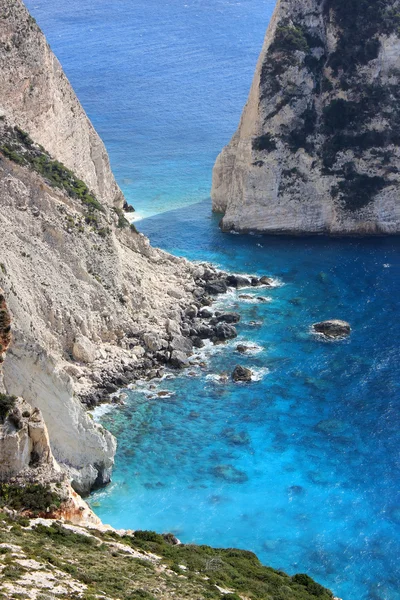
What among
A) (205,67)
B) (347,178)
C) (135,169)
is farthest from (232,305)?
(205,67)

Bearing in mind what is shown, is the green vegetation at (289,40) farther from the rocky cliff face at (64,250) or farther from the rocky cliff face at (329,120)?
the rocky cliff face at (64,250)

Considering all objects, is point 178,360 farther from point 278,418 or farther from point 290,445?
point 290,445

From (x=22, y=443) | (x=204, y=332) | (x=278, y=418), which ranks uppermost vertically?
(x=204, y=332)

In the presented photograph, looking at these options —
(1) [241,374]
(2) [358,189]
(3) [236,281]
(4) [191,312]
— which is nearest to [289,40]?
(2) [358,189]

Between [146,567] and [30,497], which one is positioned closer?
[146,567]

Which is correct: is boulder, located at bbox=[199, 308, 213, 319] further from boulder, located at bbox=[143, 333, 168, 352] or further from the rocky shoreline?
boulder, located at bbox=[143, 333, 168, 352]

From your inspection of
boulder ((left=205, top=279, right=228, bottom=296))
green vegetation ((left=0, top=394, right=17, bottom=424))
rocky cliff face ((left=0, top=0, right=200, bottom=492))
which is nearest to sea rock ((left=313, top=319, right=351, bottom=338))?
boulder ((left=205, top=279, right=228, bottom=296))

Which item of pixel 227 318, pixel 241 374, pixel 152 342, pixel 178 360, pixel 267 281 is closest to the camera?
pixel 241 374

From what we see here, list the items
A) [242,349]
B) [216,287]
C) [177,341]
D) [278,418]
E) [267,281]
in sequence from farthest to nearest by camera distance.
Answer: [267,281]
[216,287]
[242,349]
[177,341]
[278,418]
